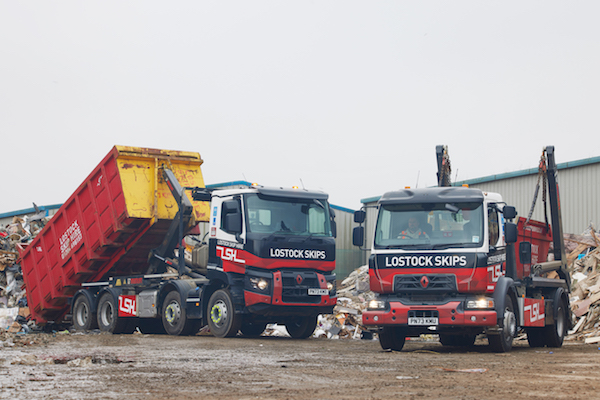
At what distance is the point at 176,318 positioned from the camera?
1577 cm

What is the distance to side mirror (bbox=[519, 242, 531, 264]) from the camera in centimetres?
1264

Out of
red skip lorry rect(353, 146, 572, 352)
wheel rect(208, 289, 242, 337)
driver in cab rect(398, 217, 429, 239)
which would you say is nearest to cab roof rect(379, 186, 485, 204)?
red skip lorry rect(353, 146, 572, 352)

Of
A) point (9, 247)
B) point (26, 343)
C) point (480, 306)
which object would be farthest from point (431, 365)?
point (9, 247)

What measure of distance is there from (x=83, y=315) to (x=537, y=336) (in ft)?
33.6

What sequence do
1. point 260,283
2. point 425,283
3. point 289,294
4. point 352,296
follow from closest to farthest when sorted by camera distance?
point 425,283, point 260,283, point 289,294, point 352,296

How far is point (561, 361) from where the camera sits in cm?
1032

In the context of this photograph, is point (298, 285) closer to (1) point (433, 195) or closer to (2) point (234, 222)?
(2) point (234, 222)

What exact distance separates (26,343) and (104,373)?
5.47 m

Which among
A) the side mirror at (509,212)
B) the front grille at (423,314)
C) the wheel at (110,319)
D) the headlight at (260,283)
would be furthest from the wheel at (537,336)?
the wheel at (110,319)

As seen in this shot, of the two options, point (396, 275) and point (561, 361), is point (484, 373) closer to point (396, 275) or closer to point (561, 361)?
point (561, 361)

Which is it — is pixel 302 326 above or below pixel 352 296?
below

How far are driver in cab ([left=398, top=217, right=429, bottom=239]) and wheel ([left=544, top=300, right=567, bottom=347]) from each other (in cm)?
373

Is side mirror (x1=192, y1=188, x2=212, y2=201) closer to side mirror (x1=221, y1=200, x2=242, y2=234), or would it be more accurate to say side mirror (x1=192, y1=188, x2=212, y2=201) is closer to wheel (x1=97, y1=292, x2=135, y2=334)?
side mirror (x1=221, y1=200, x2=242, y2=234)

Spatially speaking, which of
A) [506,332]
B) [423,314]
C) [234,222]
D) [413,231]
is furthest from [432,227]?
[234,222]
